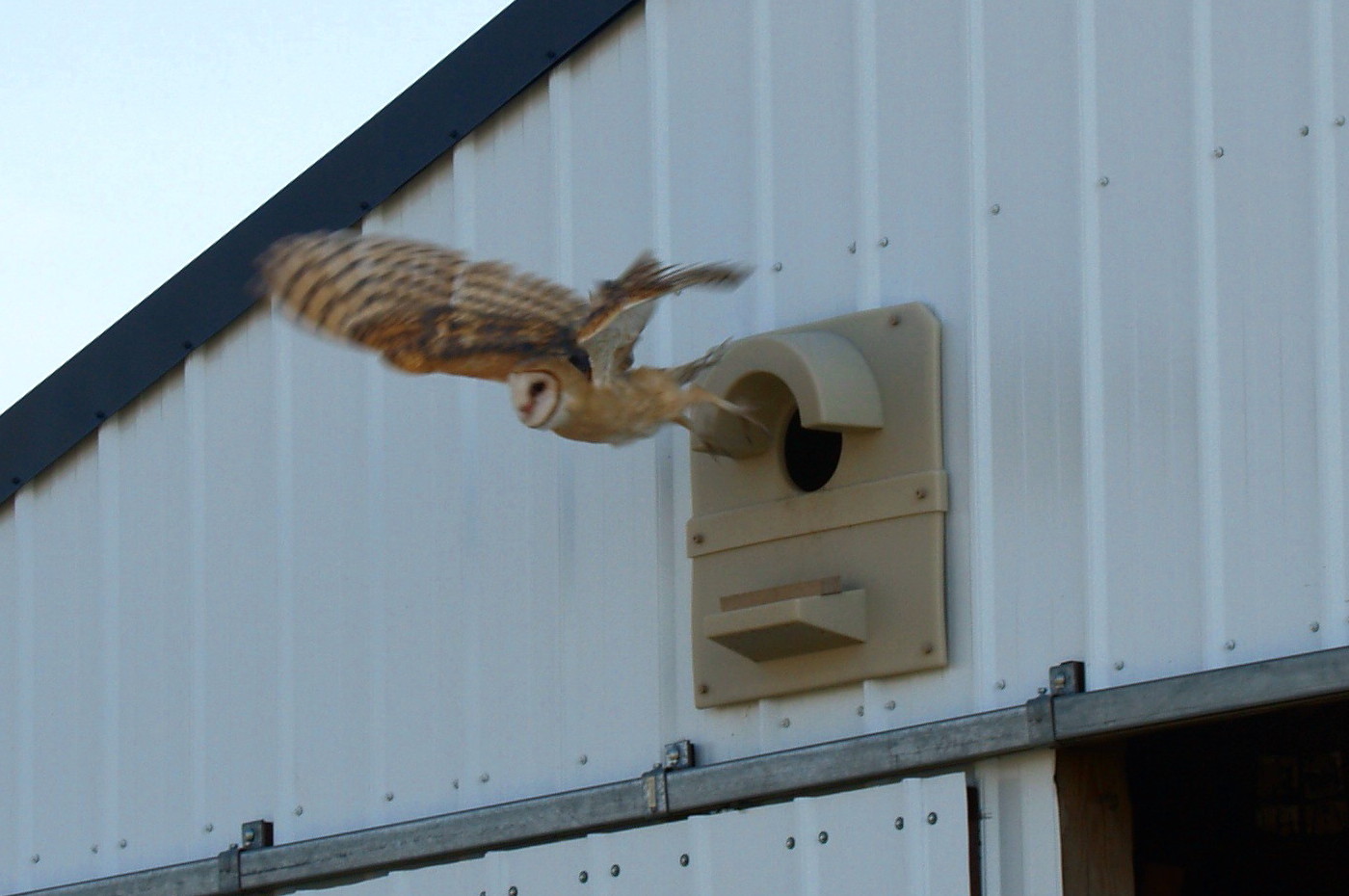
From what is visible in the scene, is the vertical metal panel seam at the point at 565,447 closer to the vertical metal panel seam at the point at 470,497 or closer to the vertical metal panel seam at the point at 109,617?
the vertical metal panel seam at the point at 470,497

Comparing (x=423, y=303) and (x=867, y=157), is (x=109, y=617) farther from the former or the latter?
(x=867, y=157)

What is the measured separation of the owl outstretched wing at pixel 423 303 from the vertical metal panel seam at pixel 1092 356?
112cm

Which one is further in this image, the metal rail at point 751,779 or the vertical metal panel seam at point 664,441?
the vertical metal panel seam at point 664,441

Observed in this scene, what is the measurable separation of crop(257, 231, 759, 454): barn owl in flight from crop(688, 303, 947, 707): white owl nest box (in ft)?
0.38

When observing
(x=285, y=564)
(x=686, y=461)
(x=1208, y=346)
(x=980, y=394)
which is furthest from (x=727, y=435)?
(x=285, y=564)

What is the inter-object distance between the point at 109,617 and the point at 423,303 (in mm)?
2105

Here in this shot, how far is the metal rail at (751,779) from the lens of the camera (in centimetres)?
445

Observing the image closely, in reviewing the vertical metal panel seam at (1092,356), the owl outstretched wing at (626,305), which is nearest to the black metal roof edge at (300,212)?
the owl outstretched wing at (626,305)

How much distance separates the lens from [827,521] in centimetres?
530

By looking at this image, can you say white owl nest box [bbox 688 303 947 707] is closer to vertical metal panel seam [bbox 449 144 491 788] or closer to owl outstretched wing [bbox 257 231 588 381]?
owl outstretched wing [bbox 257 231 588 381]

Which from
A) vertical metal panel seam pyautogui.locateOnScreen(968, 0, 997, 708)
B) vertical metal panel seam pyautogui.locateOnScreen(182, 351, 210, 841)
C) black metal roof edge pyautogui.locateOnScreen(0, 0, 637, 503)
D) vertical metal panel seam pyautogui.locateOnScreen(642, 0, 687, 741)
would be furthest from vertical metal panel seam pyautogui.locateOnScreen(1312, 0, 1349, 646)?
vertical metal panel seam pyautogui.locateOnScreen(182, 351, 210, 841)

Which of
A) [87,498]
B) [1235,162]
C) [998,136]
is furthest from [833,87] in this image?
[87,498]

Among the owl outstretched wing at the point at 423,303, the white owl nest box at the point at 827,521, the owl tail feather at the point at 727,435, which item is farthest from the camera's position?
the owl tail feather at the point at 727,435

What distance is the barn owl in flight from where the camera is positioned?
5.17 m
